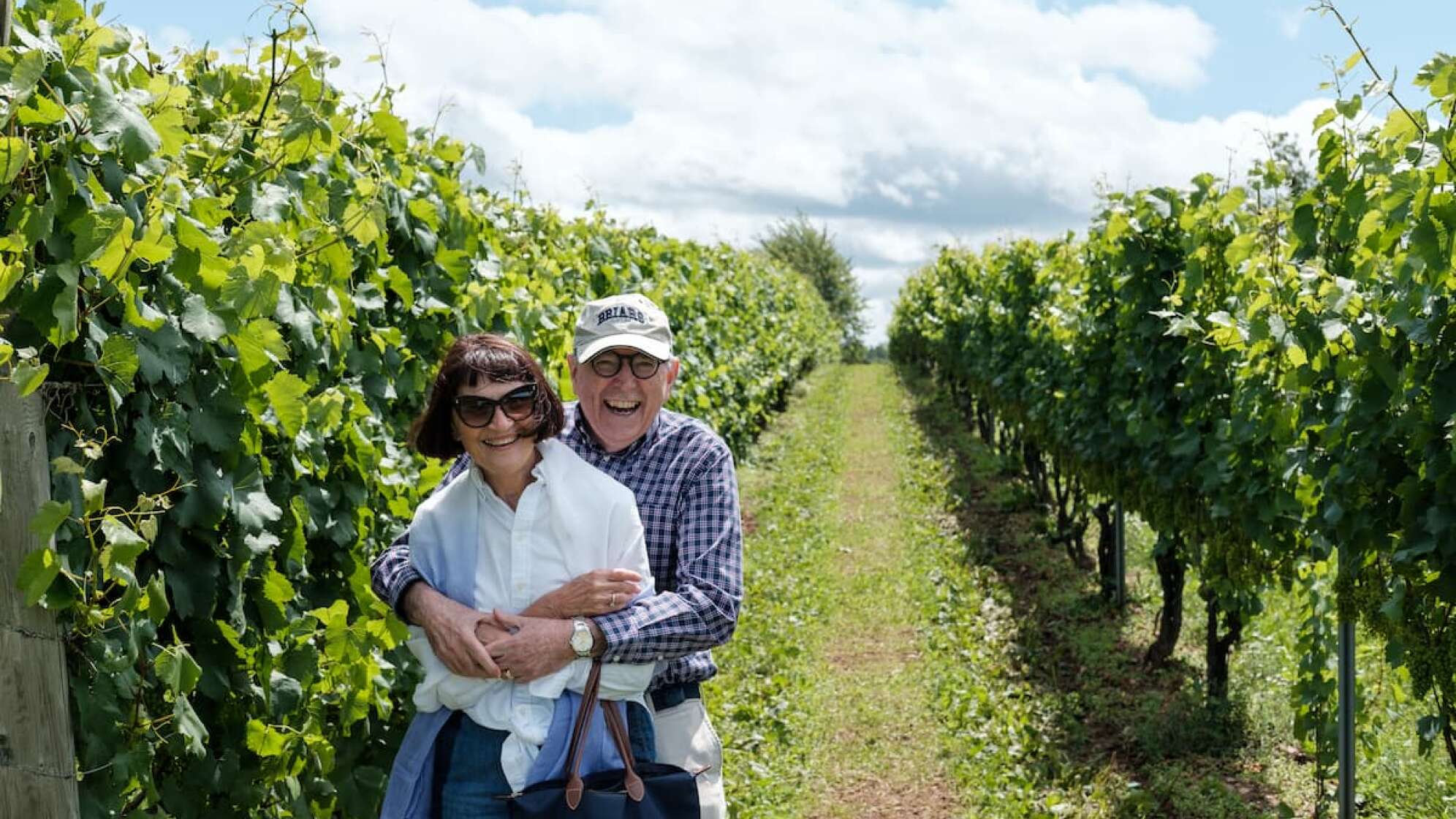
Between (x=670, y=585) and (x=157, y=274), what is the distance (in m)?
1.26

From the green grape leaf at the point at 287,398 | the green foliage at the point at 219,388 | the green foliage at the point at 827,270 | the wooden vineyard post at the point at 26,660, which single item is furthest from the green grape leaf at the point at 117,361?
the green foliage at the point at 827,270

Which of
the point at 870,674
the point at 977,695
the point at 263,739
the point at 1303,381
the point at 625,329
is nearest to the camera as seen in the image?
the point at 625,329

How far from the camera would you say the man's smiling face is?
118 inches

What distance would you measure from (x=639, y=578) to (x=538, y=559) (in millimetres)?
204

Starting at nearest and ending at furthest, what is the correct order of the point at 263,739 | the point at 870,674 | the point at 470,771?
A: the point at 470,771, the point at 263,739, the point at 870,674

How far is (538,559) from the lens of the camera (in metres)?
2.65

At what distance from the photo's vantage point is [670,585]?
2980 millimetres

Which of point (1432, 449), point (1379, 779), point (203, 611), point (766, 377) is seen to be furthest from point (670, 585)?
point (766, 377)

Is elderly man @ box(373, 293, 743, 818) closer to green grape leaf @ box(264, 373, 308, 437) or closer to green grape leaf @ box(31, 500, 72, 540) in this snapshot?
green grape leaf @ box(264, 373, 308, 437)

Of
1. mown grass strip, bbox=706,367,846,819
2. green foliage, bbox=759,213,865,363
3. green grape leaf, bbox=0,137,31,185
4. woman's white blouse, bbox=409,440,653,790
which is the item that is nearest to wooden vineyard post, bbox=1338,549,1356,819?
mown grass strip, bbox=706,367,846,819

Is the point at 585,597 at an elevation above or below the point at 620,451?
below

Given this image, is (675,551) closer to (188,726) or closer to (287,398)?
(287,398)

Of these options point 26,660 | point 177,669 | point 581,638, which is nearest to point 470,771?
point 581,638

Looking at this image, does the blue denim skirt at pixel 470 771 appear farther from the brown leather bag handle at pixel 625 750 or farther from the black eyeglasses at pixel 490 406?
the black eyeglasses at pixel 490 406
